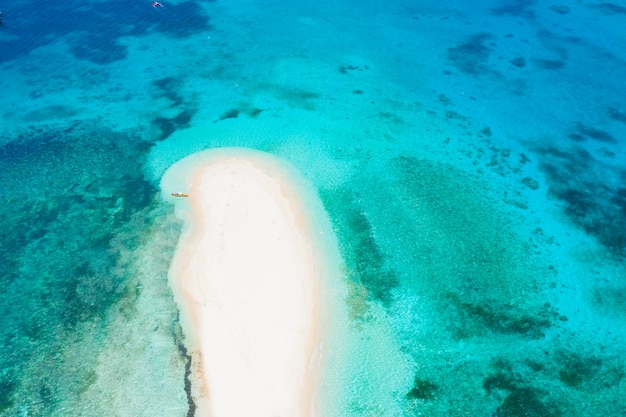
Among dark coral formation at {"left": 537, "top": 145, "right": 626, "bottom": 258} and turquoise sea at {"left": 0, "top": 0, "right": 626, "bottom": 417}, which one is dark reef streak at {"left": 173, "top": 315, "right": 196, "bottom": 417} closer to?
turquoise sea at {"left": 0, "top": 0, "right": 626, "bottom": 417}

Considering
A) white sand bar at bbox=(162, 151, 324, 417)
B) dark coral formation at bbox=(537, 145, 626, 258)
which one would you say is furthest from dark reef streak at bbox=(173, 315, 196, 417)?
dark coral formation at bbox=(537, 145, 626, 258)

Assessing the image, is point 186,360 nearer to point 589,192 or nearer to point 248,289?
point 248,289

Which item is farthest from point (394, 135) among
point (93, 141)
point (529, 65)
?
point (93, 141)

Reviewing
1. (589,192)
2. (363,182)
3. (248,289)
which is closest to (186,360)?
(248,289)

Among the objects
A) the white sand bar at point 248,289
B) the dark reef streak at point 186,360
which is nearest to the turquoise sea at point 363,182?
the dark reef streak at point 186,360

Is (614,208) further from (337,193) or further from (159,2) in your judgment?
(159,2)

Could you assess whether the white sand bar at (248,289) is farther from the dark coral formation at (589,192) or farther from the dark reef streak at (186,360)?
the dark coral formation at (589,192)
